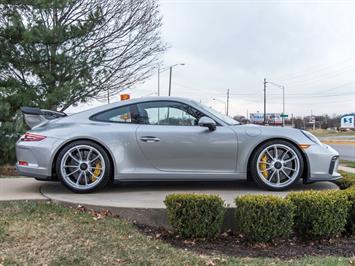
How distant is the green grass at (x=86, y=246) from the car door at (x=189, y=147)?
1.23 metres

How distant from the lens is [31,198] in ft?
16.4

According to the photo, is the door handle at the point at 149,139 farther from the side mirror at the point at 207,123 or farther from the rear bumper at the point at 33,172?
the rear bumper at the point at 33,172

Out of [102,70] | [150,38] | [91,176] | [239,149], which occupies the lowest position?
[91,176]

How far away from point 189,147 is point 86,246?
2014 mm

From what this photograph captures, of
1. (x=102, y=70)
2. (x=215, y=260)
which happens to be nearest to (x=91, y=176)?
(x=215, y=260)

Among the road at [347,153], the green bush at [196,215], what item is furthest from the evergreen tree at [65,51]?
the road at [347,153]

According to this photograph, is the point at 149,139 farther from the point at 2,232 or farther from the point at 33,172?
the point at 2,232

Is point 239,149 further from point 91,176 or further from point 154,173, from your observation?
point 91,176

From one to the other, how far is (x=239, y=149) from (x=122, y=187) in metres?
1.64

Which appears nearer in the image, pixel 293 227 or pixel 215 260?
pixel 215 260

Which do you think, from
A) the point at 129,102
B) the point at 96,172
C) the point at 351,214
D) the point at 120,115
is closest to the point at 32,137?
the point at 96,172

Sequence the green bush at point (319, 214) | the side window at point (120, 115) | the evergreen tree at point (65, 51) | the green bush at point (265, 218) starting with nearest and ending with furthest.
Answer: the green bush at point (265, 218) → the green bush at point (319, 214) → the side window at point (120, 115) → the evergreen tree at point (65, 51)

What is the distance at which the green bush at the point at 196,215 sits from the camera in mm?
4211

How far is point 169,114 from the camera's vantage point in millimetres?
5605
